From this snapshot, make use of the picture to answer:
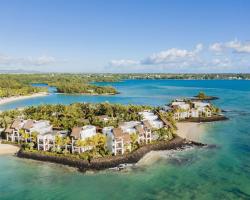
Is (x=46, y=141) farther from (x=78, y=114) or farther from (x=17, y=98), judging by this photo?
(x=17, y=98)

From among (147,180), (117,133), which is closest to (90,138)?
(117,133)

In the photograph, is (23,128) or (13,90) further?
(13,90)

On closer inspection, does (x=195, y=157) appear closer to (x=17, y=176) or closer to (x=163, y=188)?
(x=163, y=188)

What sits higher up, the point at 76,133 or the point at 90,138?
the point at 76,133

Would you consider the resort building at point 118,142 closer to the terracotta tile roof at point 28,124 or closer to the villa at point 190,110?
the terracotta tile roof at point 28,124

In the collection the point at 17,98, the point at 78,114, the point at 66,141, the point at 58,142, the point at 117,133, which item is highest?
the point at 117,133

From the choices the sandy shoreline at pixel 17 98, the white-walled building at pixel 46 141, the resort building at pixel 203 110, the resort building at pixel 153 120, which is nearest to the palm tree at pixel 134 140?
the resort building at pixel 153 120

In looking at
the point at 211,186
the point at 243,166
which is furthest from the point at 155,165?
the point at 243,166
